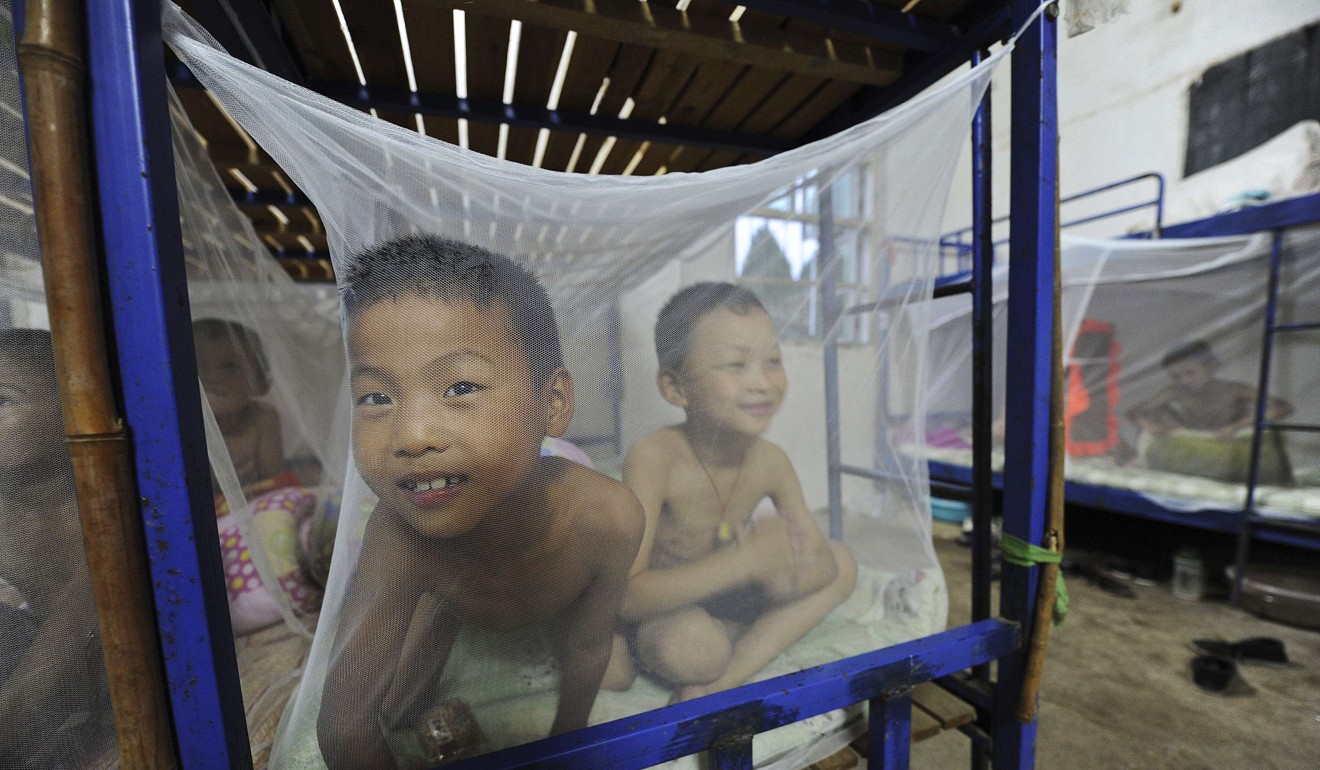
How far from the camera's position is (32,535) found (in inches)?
24.2

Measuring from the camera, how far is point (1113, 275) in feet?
9.54

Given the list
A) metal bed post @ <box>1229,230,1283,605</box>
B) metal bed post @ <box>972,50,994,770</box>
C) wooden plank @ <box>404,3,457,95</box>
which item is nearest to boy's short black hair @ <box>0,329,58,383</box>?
wooden plank @ <box>404,3,457,95</box>

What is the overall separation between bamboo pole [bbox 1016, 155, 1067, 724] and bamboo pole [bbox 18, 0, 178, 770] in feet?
4.47

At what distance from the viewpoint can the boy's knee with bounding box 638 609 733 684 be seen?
911mm

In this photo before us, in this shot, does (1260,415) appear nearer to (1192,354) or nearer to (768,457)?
(1192,354)

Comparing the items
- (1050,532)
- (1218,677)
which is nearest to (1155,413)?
(1218,677)

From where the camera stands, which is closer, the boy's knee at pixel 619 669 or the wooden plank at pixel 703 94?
the boy's knee at pixel 619 669

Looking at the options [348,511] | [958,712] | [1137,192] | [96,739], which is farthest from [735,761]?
[1137,192]

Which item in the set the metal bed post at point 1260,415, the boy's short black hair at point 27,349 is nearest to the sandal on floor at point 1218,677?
the metal bed post at point 1260,415

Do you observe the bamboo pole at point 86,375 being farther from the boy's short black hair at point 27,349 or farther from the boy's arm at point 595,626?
the boy's arm at point 595,626

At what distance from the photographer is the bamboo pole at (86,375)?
486mm

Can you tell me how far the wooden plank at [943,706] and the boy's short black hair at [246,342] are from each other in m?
1.83

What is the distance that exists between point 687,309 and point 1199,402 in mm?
3860

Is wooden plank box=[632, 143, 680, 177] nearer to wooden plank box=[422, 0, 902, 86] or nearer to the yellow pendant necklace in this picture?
wooden plank box=[422, 0, 902, 86]
